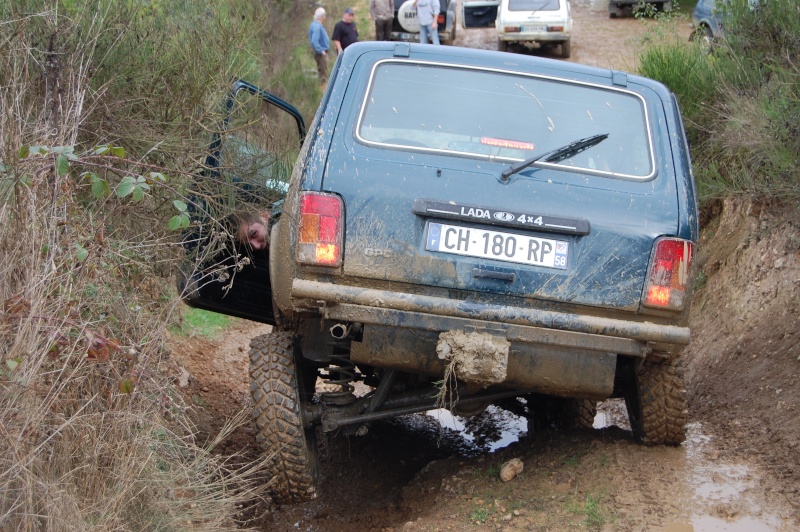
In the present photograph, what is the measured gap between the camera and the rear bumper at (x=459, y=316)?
150 inches

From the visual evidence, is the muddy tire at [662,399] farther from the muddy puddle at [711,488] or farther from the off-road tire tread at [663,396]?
the muddy puddle at [711,488]

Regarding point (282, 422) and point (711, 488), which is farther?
point (711, 488)

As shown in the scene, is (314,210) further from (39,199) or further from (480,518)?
(480,518)

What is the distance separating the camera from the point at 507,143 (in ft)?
13.8

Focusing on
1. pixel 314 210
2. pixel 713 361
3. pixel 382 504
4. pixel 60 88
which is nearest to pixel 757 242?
pixel 713 361

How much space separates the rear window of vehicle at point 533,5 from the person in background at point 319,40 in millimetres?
5942

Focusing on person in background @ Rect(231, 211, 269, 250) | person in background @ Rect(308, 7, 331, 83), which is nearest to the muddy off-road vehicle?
person in background @ Rect(231, 211, 269, 250)

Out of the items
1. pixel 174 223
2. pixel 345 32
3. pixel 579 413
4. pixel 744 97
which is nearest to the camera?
pixel 174 223

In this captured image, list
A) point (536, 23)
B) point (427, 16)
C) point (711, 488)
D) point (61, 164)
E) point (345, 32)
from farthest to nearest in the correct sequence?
1. point (536, 23)
2. point (427, 16)
3. point (345, 32)
4. point (711, 488)
5. point (61, 164)

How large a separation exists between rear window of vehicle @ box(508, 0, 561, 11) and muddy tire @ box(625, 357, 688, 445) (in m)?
16.9

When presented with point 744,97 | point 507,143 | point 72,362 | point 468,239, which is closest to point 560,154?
point 507,143

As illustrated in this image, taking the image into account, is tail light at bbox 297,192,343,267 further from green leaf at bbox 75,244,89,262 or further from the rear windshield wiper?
green leaf at bbox 75,244,89,262

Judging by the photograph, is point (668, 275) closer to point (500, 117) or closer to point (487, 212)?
point (487, 212)

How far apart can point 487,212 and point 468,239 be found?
5.2 inches
